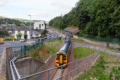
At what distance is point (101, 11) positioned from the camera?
2684cm

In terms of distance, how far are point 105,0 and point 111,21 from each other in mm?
5420

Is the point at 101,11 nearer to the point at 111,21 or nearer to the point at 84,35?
the point at 111,21

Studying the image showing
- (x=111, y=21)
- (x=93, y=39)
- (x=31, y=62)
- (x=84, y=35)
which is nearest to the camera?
(x=31, y=62)

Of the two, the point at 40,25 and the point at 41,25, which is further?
the point at 40,25

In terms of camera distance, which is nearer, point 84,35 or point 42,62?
point 42,62

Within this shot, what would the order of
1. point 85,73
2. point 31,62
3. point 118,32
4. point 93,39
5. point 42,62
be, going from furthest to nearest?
point 93,39, point 118,32, point 42,62, point 31,62, point 85,73

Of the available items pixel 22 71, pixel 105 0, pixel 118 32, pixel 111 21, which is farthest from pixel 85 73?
pixel 105 0

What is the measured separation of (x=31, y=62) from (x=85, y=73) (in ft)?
28.6

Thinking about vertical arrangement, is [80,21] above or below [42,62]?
above

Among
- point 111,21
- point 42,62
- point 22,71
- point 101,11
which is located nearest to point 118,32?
point 111,21

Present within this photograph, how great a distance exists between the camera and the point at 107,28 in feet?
87.5

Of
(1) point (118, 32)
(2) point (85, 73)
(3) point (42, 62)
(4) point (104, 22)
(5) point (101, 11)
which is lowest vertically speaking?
(3) point (42, 62)

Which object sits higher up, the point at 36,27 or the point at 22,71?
the point at 36,27

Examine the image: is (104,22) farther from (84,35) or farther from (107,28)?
(84,35)
